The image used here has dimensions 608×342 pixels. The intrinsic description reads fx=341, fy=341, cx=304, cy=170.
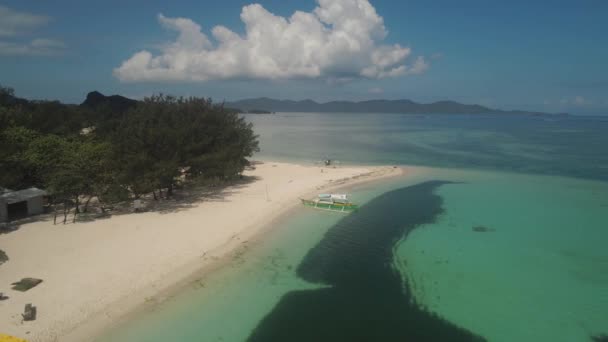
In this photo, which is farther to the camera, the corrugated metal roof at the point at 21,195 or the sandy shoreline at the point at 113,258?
the corrugated metal roof at the point at 21,195

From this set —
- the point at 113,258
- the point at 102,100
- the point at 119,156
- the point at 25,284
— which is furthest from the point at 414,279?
the point at 102,100

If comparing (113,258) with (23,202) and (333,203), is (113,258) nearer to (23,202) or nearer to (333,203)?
(23,202)

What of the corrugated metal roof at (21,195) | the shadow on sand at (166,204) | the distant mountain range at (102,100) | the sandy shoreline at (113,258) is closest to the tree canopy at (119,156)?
the corrugated metal roof at (21,195)

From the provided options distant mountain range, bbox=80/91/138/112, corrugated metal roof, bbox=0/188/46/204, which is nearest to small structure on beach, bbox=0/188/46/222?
corrugated metal roof, bbox=0/188/46/204

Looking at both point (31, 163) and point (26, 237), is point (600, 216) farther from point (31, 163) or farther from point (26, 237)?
point (31, 163)

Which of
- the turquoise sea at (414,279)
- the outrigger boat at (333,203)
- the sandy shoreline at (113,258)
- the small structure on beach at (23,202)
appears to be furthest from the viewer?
the outrigger boat at (333,203)

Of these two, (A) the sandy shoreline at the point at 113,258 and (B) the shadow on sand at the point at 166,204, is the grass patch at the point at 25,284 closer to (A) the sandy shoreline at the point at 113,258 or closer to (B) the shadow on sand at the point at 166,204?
(A) the sandy shoreline at the point at 113,258

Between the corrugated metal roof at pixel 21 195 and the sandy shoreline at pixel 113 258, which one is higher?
the corrugated metal roof at pixel 21 195
